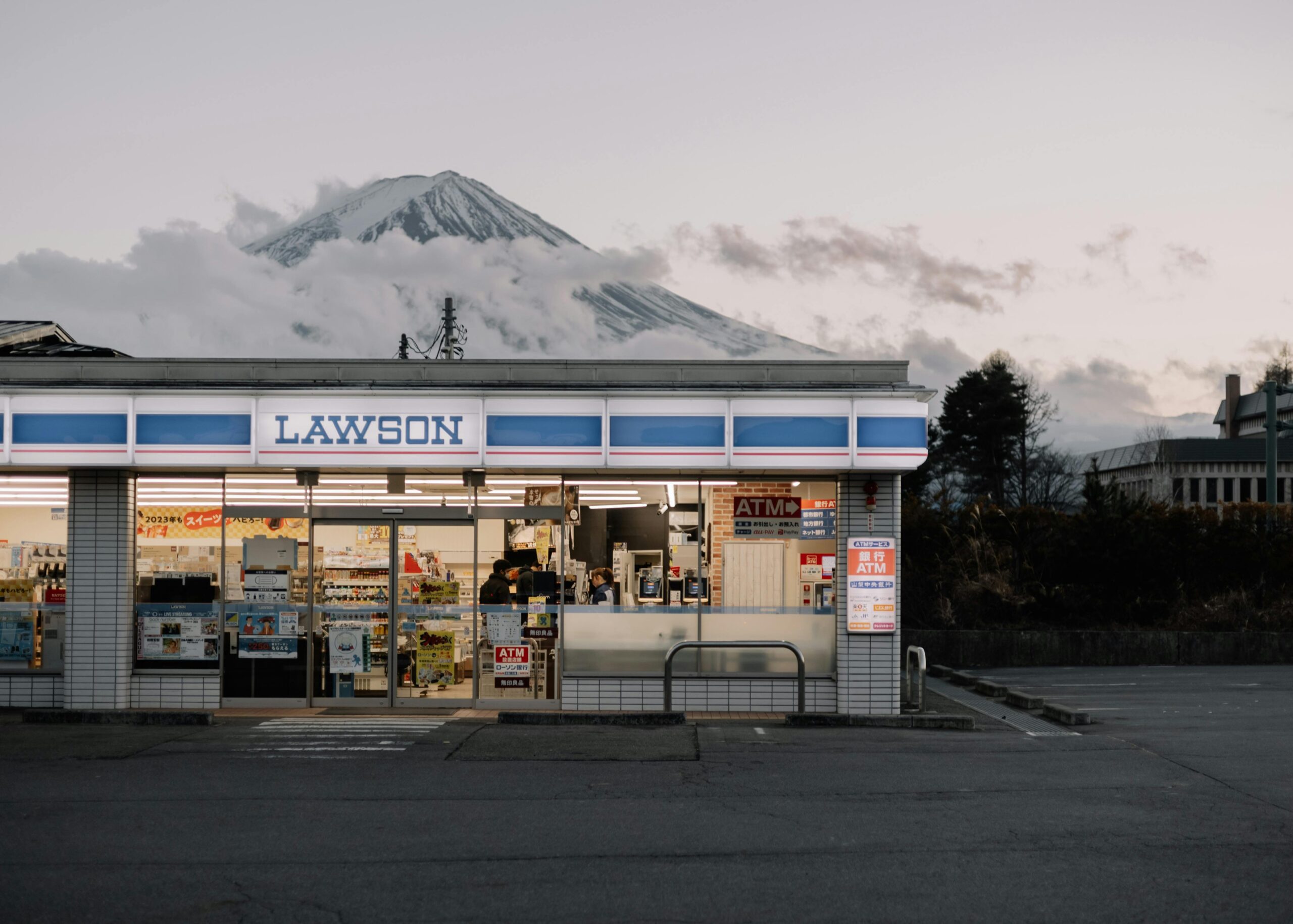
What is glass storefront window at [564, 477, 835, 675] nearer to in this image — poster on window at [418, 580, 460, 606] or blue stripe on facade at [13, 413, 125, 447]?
poster on window at [418, 580, 460, 606]

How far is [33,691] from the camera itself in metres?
14.9

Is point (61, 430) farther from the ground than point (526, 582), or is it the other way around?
point (61, 430)

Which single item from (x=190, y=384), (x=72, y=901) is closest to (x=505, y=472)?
(x=190, y=384)

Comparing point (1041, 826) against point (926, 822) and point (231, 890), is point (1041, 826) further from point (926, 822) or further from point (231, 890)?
point (231, 890)

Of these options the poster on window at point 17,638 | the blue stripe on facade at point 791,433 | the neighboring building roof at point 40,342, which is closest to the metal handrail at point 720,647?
the blue stripe on facade at point 791,433

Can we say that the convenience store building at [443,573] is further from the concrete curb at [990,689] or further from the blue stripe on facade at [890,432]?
the concrete curb at [990,689]

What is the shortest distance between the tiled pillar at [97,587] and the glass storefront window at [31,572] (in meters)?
0.64

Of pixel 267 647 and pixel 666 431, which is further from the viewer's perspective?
pixel 267 647

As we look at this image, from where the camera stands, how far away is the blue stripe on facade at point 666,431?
1412cm

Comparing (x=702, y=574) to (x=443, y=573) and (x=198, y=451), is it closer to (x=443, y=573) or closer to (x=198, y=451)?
(x=443, y=573)

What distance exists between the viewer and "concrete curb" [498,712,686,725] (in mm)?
13805

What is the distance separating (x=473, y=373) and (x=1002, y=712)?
26.9ft

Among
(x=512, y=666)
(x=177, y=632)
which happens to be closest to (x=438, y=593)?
(x=512, y=666)

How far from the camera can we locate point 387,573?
14.9 meters
